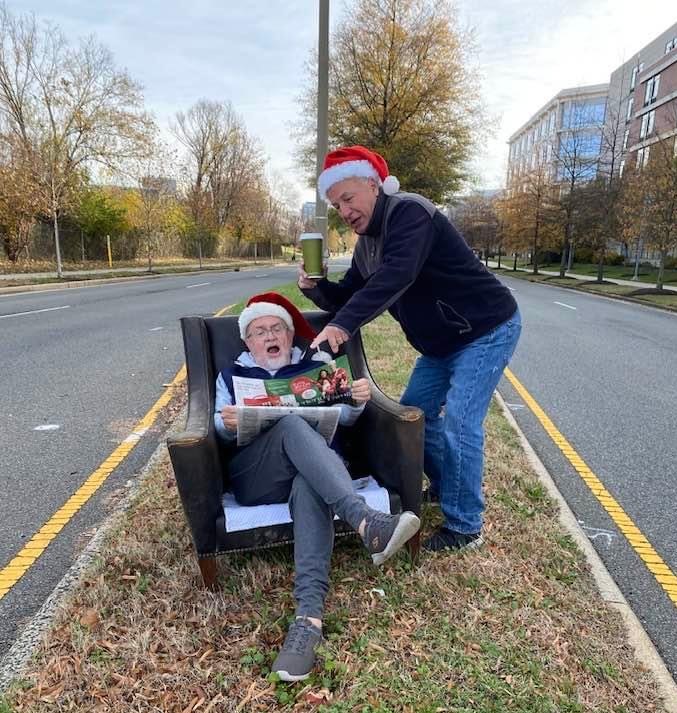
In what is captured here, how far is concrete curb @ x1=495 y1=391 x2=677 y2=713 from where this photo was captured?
1896mm

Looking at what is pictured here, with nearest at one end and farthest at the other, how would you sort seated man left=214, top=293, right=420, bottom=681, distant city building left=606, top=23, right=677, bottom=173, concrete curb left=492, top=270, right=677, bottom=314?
seated man left=214, top=293, right=420, bottom=681
concrete curb left=492, top=270, right=677, bottom=314
distant city building left=606, top=23, right=677, bottom=173

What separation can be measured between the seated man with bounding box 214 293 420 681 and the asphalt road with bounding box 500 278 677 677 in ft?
4.26

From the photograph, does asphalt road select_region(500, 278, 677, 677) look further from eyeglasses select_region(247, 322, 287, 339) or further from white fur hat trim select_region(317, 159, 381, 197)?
white fur hat trim select_region(317, 159, 381, 197)

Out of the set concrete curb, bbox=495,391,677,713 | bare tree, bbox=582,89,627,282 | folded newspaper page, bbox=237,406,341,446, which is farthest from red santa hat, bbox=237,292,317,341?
bare tree, bbox=582,89,627,282

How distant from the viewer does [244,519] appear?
2258 millimetres

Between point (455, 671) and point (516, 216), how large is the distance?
36590 mm

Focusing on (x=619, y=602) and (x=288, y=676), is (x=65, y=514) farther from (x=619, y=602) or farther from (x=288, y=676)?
(x=619, y=602)

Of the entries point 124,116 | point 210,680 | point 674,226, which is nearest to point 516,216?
point 674,226

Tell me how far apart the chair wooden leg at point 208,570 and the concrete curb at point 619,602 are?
165 cm

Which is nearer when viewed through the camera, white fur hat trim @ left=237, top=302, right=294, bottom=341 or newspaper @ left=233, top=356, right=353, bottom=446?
newspaper @ left=233, top=356, right=353, bottom=446

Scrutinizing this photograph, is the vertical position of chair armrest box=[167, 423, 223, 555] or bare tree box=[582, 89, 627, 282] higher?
bare tree box=[582, 89, 627, 282]

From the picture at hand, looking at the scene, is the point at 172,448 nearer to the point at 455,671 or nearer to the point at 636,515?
the point at 455,671

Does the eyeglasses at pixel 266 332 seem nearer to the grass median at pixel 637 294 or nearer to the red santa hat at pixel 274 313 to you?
the red santa hat at pixel 274 313

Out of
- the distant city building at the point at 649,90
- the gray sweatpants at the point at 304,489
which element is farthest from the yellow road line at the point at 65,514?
the distant city building at the point at 649,90
